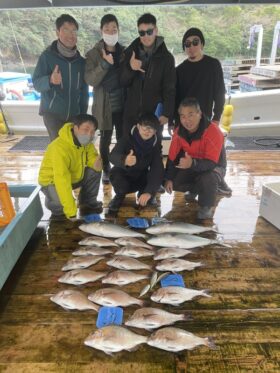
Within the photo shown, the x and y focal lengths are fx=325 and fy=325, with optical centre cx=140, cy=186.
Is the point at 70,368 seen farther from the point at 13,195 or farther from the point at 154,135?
the point at 154,135

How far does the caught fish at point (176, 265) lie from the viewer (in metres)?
2.00

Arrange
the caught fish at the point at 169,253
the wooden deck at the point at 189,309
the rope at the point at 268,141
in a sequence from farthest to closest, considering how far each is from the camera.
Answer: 1. the rope at the point at 268,141
2. the caught fish at the point at 169,253
3. the wooden deck at the point at 189,309

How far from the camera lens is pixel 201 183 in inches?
105

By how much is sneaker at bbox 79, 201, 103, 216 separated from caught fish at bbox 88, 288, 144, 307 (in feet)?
3.75

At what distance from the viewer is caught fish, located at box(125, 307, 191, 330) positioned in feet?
5.14

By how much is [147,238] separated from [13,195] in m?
1.09

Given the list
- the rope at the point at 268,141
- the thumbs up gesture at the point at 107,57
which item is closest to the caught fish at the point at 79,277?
the thumbs up gesture at the point at 107,57

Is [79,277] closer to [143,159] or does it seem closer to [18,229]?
[18,229]

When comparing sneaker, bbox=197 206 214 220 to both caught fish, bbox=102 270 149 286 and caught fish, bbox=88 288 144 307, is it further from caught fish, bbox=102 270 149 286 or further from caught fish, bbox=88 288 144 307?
caught fish, bbox=88 288 144 307

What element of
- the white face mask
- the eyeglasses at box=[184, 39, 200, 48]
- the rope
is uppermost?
the white face mask

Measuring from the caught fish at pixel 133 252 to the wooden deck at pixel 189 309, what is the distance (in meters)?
0.16

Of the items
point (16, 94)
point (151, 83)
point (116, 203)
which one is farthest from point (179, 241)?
point (16, 94)

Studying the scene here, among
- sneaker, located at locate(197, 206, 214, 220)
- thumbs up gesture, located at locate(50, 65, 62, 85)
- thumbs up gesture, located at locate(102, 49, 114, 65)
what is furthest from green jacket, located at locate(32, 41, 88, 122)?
sneaker, located at locate(197, 206, 214, 220)

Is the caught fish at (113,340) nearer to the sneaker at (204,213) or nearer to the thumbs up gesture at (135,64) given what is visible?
the sneaker at (204,213)
